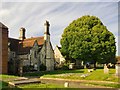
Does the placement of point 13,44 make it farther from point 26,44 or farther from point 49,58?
point 49,58

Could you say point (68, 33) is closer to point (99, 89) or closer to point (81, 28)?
point (81, 28)

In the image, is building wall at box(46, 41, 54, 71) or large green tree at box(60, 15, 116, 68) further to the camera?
building wall at box(46, 41, 54, 71)

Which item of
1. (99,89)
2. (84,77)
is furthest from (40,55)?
(99,89)

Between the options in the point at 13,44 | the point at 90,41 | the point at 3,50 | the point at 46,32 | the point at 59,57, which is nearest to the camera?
the point at 3,50

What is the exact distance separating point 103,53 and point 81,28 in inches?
384

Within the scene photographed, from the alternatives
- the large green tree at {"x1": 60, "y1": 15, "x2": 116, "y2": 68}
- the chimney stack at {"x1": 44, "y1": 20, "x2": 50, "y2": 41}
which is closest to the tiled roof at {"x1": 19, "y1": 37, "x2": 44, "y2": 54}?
the chimney stack at {"x1": 44, "y1": 20, "x2": 50, "y2": 41}

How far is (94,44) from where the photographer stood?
60844 mm

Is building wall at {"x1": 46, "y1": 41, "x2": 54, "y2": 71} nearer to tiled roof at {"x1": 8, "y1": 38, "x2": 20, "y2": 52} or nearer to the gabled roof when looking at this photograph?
the gabled roof

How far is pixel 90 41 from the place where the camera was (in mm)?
62562

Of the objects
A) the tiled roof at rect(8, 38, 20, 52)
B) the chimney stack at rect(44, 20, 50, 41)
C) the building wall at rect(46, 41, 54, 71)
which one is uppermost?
the chimney stack at rect(44, 20, 50, 41)

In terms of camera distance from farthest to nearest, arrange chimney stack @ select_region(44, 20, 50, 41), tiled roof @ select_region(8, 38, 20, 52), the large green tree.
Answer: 1. chimney stack @ select_region(44, 20, 50, 41)
2. the large green tree
3. tiled roof @ select_region(8, 38, 20, 52)

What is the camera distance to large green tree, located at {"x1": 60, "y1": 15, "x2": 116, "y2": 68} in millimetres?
60969

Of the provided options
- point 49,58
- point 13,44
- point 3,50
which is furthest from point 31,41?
point 3,50

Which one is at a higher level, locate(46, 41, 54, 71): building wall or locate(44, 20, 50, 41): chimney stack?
locate(44, 20, 50, 41): chimney stack
